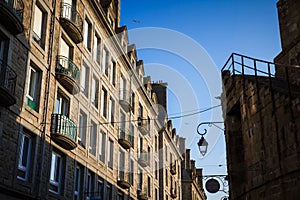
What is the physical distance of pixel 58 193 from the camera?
1905 cm

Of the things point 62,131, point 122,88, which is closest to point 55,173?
point 62,131

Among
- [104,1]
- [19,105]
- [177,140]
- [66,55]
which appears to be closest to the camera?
[19,105]

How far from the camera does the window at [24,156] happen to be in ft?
53.1

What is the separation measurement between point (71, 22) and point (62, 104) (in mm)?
4194

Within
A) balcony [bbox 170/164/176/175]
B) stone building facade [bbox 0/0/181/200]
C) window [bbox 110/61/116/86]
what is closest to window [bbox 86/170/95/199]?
stone building facade [bbox 0/0/181/200]

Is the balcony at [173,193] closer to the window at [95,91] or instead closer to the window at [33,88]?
the window at [95,91]

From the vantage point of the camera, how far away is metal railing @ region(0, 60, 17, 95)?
15.0 meters

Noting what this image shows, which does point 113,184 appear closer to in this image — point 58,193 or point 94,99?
point 94,99

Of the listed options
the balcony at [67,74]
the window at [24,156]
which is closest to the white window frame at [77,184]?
the balcony at [67,74]

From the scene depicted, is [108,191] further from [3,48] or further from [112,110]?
[3,48]

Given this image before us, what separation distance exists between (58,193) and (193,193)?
45.0 metres

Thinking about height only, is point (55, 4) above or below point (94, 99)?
above

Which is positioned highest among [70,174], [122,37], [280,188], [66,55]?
[122,37]

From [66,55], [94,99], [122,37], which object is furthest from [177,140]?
[66,55]
